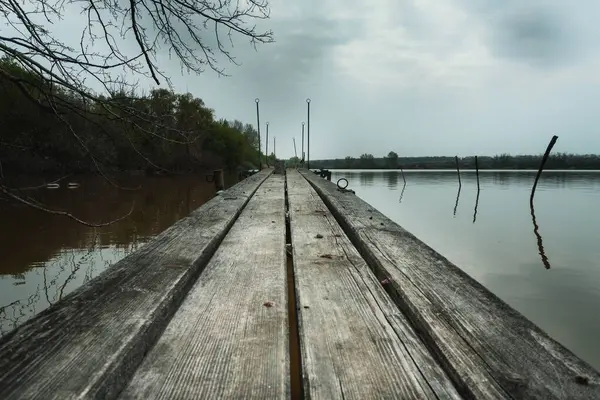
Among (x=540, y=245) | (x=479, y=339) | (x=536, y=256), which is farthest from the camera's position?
(x=540, y=245)

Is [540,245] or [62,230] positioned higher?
[62,230]

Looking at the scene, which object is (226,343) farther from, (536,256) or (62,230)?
(62,230)

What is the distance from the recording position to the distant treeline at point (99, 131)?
3.11 meters

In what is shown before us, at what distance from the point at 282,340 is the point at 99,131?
3334 mm

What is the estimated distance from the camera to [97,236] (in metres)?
8.12

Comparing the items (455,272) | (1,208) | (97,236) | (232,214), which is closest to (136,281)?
(455,272)

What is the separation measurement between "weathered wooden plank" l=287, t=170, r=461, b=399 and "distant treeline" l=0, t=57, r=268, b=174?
222cm

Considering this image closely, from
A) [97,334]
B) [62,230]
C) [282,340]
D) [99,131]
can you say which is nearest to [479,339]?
[282,340]

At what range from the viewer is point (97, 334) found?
1120 millimetres

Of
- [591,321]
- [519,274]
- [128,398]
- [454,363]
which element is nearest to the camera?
[128,398]

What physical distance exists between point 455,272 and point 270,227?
1.51 metres

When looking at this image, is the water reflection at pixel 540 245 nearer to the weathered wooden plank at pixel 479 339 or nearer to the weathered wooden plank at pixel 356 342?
the weathered wooden plank at pixel 479 339

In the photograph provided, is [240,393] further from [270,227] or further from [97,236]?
[97,236]

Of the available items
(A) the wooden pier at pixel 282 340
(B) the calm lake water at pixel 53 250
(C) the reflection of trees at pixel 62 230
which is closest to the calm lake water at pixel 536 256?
(A) the wooden pier at pixel 282 340
